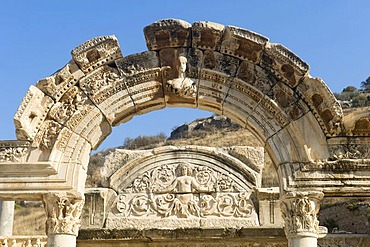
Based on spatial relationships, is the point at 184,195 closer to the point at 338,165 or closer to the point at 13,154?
the point at 338,165

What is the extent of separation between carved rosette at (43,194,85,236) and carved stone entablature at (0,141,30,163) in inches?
26.4

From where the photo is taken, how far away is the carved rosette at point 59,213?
7824 millimetres

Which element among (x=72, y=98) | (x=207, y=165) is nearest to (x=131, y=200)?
(x=207, y=165)

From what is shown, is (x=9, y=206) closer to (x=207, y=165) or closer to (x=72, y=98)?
(x=207, y=165)

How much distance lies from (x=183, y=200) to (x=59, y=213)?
681cm

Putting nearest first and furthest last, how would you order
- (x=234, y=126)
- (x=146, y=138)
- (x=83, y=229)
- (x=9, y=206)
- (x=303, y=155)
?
(x=303, y=155) → (x=83, y=229) → (x=9, y=206) → (x=234, y=126) → (x=146, y=138)

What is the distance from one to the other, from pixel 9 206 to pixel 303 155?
33.4ft

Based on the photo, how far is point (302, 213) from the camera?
789cm

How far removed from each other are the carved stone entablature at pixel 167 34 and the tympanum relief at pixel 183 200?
6600mm

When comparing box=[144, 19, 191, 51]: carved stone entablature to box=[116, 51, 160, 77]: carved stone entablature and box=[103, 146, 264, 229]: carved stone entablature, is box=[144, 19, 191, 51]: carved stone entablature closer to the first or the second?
box=[116, 51, 160, 77]: carved stone entablature

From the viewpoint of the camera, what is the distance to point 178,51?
8391 millimetres

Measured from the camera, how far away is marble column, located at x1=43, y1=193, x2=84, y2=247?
7.81m

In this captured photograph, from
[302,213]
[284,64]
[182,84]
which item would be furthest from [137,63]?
[302,213]

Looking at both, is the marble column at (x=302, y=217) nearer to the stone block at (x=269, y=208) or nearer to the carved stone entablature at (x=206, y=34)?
the carved stone entablature at (x=206, y=34)
